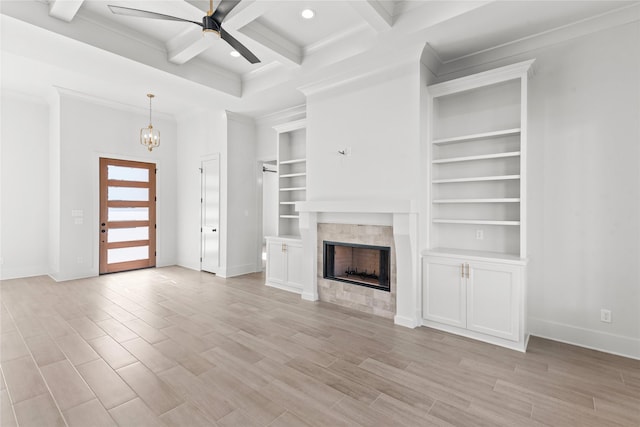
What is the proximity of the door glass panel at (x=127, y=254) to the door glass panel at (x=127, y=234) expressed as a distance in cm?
20

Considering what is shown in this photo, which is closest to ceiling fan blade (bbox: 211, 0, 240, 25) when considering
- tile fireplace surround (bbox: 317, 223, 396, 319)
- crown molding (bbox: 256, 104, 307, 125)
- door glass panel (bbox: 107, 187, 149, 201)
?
tile fireplace surround (bbox: 317, 223, 396, 319)

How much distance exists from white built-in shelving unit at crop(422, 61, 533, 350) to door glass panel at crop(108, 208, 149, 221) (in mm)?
5917

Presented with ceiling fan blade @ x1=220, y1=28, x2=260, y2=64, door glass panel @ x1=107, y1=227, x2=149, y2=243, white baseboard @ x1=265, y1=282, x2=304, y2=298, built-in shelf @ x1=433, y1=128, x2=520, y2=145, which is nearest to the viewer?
ceiling fan blade @ x1=220, y1=28, x2=260, y2=64

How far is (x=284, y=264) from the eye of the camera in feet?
17.0

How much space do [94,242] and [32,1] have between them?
4161mm

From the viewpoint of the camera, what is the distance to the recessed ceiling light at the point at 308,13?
11.1 ft

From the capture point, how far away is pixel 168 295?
476 centimetres

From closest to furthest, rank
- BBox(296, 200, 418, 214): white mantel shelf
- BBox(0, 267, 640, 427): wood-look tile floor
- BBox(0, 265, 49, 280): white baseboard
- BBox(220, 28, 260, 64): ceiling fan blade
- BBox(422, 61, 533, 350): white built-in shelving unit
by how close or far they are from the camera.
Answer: BBox(0, 267, 640, 427): wood-look tile floor
BBox(220, 28, 260, 64): ceiling fan blade
BBox(422, 61, 533, 350): white built-in shelving unit
BBox(296, 200, 418, 214): white mantel shelf
BBox(0, 265, 49, 280): white baseboard

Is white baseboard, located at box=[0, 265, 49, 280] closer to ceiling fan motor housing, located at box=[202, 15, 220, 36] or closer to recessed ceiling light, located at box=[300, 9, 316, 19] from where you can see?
ceiling fan motor housing, located at box=[202, 15, 220, 36]

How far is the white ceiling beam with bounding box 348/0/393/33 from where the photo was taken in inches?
117

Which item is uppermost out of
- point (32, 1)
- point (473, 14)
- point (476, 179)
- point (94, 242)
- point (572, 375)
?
point (32, 1)

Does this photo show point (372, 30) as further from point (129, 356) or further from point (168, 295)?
point (168, 295)

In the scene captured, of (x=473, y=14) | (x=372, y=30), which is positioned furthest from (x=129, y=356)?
(x=473, y=14)

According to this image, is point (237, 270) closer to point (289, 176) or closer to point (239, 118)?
point (289, 176)
